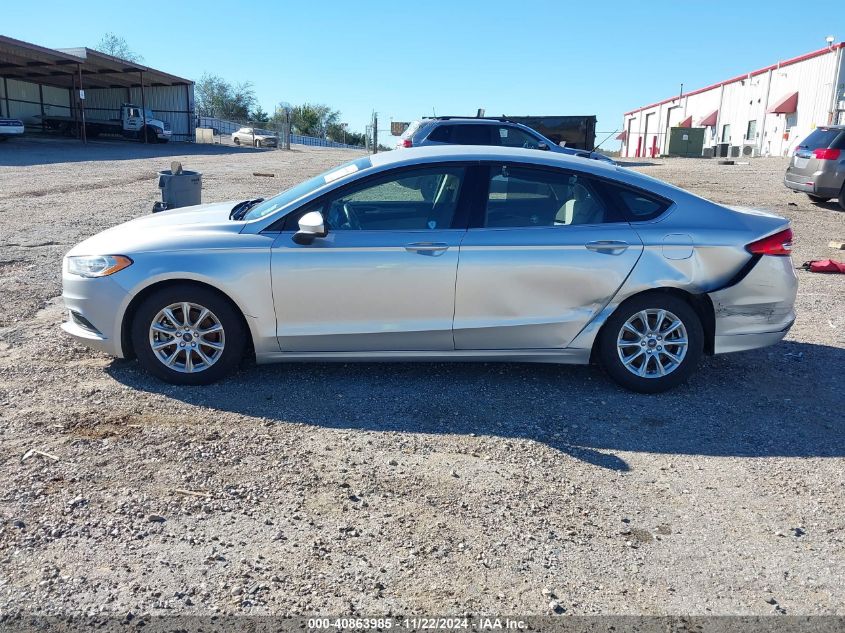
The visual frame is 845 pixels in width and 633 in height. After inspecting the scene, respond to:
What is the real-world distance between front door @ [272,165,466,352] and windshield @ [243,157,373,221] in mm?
172

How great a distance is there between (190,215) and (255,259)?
43.7 inches

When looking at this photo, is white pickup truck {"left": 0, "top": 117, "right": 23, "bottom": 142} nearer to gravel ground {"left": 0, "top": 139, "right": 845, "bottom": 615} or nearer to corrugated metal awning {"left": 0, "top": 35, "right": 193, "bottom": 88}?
corrugated metal awning {"left": 0, "top": 35, "right": 193, "bottom": 88}

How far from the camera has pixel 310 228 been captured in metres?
4.71

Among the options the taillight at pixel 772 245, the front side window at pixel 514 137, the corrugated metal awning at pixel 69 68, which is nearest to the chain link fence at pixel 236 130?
the corrugated metal awning at pixel 69 68

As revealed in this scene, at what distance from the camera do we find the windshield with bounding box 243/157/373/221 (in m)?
5.07

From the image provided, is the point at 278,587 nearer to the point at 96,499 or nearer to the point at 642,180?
the point at 96,499

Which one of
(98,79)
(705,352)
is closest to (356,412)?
(705,352)

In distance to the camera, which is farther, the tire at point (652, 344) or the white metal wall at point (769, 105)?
the white metal wall at point (769, 105)

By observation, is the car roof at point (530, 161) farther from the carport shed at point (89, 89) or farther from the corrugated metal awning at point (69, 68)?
the carport shed at point (89, 89)

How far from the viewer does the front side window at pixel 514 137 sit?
17.5 m

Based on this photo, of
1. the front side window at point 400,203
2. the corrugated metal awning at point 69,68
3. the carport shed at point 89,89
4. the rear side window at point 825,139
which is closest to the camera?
the front side window at point 400,203

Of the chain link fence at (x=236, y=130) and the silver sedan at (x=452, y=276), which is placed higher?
the chain link fence at (x=236, y=130)

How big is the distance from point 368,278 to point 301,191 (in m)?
0.88

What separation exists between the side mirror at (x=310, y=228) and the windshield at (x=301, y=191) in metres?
0.31
